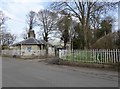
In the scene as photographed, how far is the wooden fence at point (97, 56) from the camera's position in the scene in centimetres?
1938

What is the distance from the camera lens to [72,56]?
25.0 m

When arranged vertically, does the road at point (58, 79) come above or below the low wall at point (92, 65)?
below

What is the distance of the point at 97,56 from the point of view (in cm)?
2100

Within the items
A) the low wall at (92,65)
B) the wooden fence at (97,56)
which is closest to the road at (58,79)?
the low wall at (92,65)

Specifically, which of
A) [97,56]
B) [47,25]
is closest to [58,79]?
[97,56]

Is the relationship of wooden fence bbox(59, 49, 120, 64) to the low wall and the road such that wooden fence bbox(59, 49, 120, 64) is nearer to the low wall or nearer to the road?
the low wall

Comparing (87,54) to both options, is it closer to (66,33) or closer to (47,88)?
(47,88)

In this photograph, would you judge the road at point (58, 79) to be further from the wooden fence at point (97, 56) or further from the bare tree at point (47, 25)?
the bare tree at point (47, 25)

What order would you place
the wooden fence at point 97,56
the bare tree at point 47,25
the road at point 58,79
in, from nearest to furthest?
the road at point 58,79, the wooden fence at point 97,56, the bare tree at point 47,25

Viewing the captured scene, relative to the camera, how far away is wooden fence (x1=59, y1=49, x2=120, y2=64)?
19.4m

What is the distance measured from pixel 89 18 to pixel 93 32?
69.7 feet

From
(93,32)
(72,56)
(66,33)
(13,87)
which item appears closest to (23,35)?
(66,33)

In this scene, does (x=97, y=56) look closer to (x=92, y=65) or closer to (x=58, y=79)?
(x=92, y=65)

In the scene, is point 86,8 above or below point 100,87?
above
